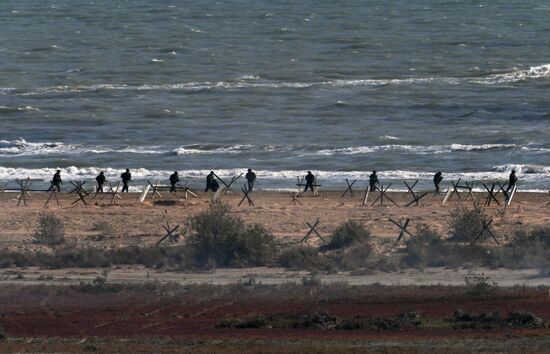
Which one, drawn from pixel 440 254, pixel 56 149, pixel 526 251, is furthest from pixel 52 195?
pixel 526 251

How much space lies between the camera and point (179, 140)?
62.3 meters

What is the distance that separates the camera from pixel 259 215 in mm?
42500

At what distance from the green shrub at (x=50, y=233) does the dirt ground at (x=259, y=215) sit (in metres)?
0.29

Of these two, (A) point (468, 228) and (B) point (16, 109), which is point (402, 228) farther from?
(B) point (16, 109)

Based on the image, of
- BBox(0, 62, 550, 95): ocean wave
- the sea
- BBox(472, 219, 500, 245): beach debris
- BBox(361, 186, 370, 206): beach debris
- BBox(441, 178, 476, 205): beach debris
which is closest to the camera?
BBox(472, 219, 500, 245): beach debris

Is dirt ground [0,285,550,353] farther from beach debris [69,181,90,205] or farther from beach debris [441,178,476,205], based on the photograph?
beach debris [441,178,476,205]

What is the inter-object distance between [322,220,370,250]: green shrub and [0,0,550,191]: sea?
11933 millimetres

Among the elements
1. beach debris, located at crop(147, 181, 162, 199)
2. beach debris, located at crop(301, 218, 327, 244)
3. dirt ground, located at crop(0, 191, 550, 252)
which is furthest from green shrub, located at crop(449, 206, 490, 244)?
beach debris, located at crop(147, 181, 162, 199)

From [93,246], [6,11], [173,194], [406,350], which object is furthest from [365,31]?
[406,350]

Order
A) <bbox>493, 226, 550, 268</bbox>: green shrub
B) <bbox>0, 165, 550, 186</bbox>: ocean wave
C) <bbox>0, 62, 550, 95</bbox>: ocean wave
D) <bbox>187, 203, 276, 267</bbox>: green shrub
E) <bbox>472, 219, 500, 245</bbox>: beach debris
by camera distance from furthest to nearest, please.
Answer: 1. <bbox>0, 62, 550, 95</bbox>: ocean wave
2. <bbox>0, 165, 550, 186</bbox>: ocean wave
3. <bbox>472, 219, 500, 245</bbox>: beach debris
4. <bbox>187, 203, 276, 267</bbox>: green shrub
5. <bbox>493, 226, 550, 268</bbox>: green shrub

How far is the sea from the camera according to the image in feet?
185

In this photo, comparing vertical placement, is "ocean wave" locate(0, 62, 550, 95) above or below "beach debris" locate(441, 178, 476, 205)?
above

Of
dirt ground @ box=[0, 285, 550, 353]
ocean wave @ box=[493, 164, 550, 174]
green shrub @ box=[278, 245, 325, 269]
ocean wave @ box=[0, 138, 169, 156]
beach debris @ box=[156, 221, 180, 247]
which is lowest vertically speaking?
dirt ground @ box=[0, 285, 550, 353]

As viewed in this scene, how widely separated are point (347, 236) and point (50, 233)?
26.5 feet
